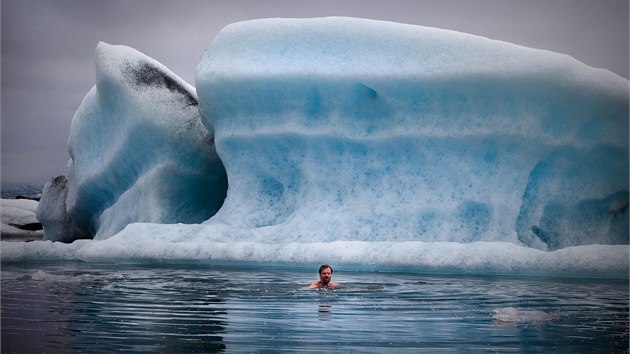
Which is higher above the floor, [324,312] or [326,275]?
[326,275]

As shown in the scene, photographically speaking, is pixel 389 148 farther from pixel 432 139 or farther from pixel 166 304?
pixel 166 304

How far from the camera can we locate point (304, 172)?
11.6m

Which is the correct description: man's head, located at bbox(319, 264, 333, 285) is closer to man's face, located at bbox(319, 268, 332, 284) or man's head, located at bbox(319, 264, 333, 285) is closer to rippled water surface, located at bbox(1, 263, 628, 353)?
man's face, located at bbox(319, 268, 332, 284)

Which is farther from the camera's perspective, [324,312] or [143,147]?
[143,147]

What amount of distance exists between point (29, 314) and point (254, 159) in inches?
264

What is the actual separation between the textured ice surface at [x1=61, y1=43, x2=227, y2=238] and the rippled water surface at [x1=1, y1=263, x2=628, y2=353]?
470 centimetres

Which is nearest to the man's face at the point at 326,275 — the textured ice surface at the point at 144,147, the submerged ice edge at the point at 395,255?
the submerged ice edge at the point at 395,255

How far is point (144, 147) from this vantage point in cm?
1327

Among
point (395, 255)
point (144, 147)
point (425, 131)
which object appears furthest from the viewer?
point (144, 147)

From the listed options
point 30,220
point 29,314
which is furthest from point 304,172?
point 30,220

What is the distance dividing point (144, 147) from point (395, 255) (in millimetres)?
5341

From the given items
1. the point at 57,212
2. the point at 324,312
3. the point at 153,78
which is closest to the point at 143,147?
the point at 153,78

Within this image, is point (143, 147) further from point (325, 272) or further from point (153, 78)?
point (325, 272)

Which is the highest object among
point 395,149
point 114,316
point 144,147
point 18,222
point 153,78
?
point 153,78
